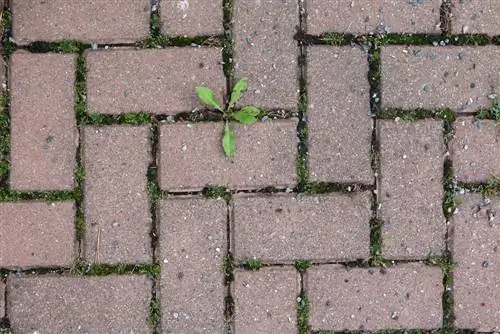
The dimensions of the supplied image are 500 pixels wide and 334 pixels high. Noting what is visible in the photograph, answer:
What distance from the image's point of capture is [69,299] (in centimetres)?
252

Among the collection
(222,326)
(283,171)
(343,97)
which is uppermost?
(343,97)

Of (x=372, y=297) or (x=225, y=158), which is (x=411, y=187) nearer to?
(x=372, y=297)

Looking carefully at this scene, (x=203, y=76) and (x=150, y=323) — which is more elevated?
(x=203, y=76)

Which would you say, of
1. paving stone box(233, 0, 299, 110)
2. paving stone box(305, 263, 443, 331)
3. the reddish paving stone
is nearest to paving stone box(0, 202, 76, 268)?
paving stone box(233, 0, 299, 110)

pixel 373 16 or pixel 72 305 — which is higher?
pixel 373 16

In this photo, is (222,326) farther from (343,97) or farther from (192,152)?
(343,97)

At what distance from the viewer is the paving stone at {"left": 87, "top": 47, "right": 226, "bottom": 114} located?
2.53 m

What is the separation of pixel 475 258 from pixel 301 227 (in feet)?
2.39

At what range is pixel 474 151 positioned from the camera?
2600 millimetres

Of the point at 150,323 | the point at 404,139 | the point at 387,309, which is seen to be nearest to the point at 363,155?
the point at 404,139

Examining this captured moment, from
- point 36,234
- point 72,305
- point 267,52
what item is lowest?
point 72,305

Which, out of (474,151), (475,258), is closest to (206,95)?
(474,151)

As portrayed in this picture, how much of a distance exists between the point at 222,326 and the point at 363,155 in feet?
2.91

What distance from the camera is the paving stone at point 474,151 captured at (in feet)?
8.52
